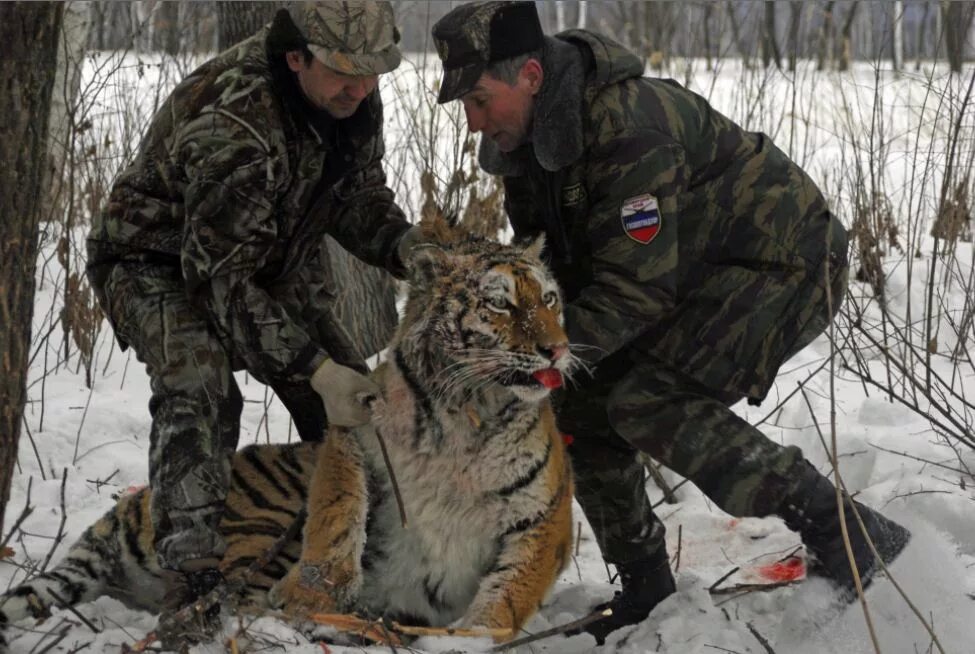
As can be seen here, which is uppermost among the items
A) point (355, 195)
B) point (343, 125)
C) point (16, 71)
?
point (16, 71)

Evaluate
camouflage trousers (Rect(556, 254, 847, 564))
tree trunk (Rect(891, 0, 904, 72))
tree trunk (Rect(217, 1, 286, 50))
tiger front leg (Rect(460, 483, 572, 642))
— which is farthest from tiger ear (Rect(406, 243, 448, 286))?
tree trunk (Rect(217, 1, 286, 50))

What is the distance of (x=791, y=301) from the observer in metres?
3.40

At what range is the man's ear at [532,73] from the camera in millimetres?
3279

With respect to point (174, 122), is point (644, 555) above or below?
below

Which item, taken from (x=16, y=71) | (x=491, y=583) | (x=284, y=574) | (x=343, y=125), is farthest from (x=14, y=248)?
(x=491, y=583)

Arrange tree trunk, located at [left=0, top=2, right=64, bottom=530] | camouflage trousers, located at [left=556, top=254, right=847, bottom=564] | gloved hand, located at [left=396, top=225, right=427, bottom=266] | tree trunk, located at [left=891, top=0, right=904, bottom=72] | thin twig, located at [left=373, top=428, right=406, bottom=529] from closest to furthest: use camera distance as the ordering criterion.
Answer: tree trunk, located at [left=0, top=2, right=64, bottom=530], thin twig, located at [left=373, top=428, right=406, bottom=529], camouflage trousers, located at [left=556, top=254, right=847, bottom=564], gloved hand, located at [left=396, top=225, right=427, bottom=266], tree trunk, located at [left=891, top=0, right=904, bottom=72]

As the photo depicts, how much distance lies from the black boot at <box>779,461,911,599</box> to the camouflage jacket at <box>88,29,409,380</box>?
1.58 metres

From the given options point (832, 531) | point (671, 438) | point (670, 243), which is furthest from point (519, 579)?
point (670, 243)

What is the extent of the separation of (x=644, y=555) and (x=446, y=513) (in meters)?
0.81

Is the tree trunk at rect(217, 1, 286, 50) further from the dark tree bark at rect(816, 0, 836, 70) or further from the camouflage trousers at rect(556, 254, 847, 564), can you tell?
the dark tree bark at rect(816, 0, 836, 70)

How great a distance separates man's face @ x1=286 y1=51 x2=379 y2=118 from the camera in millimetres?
3238

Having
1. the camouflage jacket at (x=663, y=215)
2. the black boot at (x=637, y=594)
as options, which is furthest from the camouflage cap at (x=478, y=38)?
the black boot at (x=637, y=594)

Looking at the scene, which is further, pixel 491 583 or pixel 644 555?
pixel 644 555

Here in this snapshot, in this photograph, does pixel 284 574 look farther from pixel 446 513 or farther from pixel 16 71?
pixel 16 71
